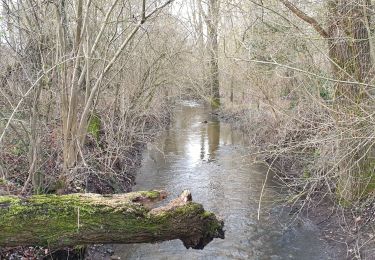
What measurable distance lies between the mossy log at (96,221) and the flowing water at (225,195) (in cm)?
197

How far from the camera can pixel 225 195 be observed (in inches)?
406

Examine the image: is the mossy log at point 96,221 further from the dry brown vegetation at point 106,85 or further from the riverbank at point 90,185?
the dry brown vegetation at point 106,85

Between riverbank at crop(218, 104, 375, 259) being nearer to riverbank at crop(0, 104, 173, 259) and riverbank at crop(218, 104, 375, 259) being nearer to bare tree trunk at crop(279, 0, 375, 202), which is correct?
bare tree trunk at crop(279, 0, 375, 202)

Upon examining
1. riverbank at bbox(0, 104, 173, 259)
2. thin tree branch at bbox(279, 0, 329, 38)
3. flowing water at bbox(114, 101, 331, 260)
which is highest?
thin tree branch at bbox(279, 0, 329, 38)

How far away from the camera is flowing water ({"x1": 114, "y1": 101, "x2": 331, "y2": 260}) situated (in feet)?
23.5

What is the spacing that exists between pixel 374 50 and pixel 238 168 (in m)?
6.70

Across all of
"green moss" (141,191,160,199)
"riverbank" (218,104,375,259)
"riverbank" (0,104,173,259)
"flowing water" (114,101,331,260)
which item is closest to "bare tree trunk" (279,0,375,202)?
"riverbank" (218,104,375,259)

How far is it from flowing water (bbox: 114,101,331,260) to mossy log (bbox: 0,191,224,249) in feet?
6.45

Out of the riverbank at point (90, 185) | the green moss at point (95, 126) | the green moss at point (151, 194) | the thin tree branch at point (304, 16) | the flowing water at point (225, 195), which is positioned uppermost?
the thin tree branch at point (304, 16)

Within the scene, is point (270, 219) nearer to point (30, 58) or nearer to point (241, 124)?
point (30, 58)

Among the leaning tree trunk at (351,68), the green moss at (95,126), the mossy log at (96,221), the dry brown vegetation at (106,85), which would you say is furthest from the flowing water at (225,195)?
the mossy log at (96,221)

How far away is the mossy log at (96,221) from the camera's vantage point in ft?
15.6

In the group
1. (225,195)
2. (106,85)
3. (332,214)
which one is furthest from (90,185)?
(332,214)

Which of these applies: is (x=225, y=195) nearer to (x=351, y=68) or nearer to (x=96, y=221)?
(x=351, y=68)
